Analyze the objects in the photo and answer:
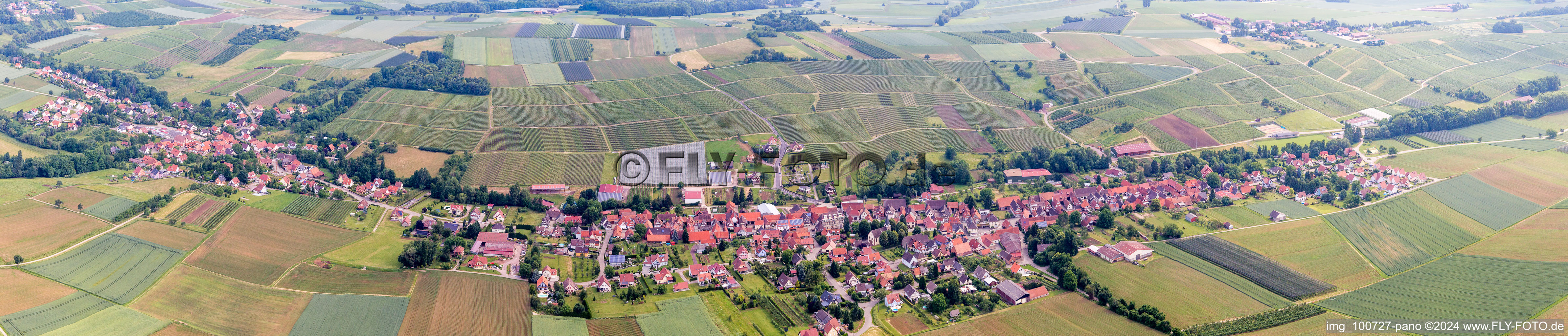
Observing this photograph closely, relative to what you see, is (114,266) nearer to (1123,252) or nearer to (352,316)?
(352,316)

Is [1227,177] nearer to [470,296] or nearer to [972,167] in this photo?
[972,167]

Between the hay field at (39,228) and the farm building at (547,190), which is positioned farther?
the farm building at (547,190)

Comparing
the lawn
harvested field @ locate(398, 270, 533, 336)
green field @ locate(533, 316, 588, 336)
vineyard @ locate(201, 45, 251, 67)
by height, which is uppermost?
vineyard @ locate(201, 45, 251, 67)

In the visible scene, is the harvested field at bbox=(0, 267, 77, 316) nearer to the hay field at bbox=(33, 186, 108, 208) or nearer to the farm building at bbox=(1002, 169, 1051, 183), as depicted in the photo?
the hay field at bbox=(33, 186, 108, 208)

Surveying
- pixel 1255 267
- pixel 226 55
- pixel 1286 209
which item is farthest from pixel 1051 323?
pixel 226 55

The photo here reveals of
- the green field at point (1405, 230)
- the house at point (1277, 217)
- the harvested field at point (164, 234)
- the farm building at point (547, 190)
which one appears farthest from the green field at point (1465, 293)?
the harvested field at point (164, 234)

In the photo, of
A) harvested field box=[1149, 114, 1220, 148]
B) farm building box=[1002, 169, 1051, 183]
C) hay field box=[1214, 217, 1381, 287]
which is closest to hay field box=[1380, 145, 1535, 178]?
harvested field box=[1149, 114, 1220, 148]

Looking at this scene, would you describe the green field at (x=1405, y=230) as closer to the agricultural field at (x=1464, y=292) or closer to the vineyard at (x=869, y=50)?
the agricultural field at (x=1464, y=292)
